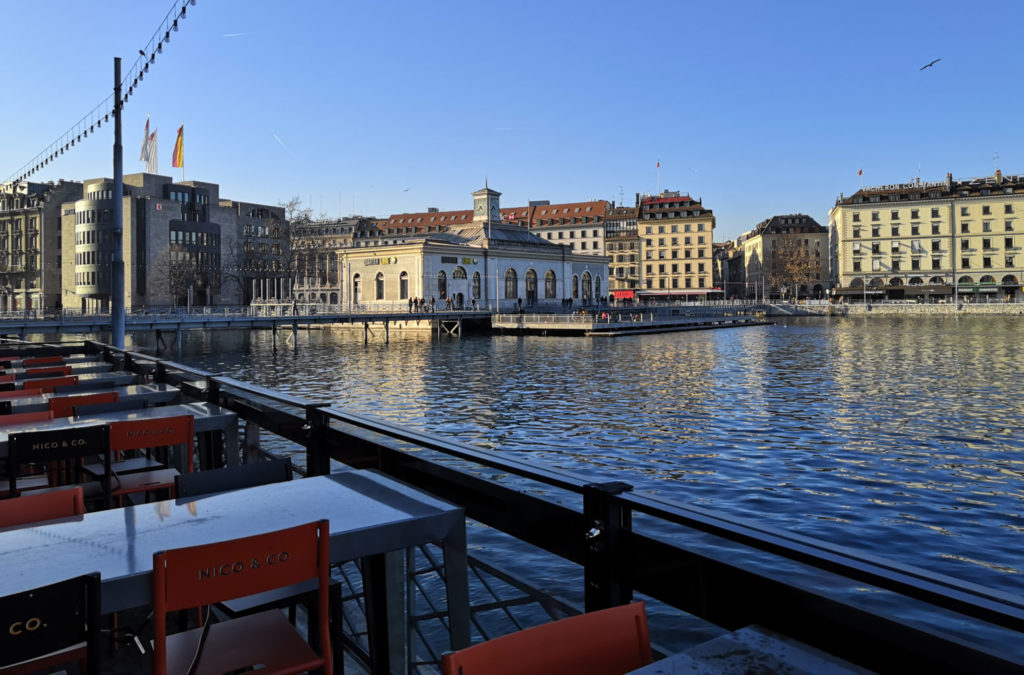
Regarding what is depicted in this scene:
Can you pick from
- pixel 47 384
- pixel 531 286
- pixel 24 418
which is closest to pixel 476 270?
pixel 531 286

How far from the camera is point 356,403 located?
24844 mm

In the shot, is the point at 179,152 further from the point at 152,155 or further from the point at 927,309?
the point at 927,309

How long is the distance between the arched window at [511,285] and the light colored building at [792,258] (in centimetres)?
5647

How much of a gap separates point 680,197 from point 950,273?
4093 centimetres

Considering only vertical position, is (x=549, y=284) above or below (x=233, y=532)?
above

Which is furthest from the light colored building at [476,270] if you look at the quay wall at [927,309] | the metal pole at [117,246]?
the metal pole at [117,246]

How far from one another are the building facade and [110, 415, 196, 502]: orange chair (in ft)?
342

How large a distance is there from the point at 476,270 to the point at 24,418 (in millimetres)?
71726

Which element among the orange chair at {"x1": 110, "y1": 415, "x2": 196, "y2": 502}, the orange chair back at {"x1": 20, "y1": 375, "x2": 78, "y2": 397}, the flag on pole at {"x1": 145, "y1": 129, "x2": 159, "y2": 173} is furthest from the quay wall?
the orange chair at {"x1": 110, "y1": 415, "x2": 196, "y2": 502}

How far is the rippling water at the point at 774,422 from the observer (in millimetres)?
11867

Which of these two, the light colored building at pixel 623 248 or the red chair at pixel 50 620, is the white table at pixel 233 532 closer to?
the red chair at pixel 50 620

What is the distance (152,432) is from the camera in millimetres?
6062

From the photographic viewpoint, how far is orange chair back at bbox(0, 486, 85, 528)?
380 cm

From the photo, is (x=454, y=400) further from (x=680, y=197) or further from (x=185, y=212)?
(x=680, y=197)
